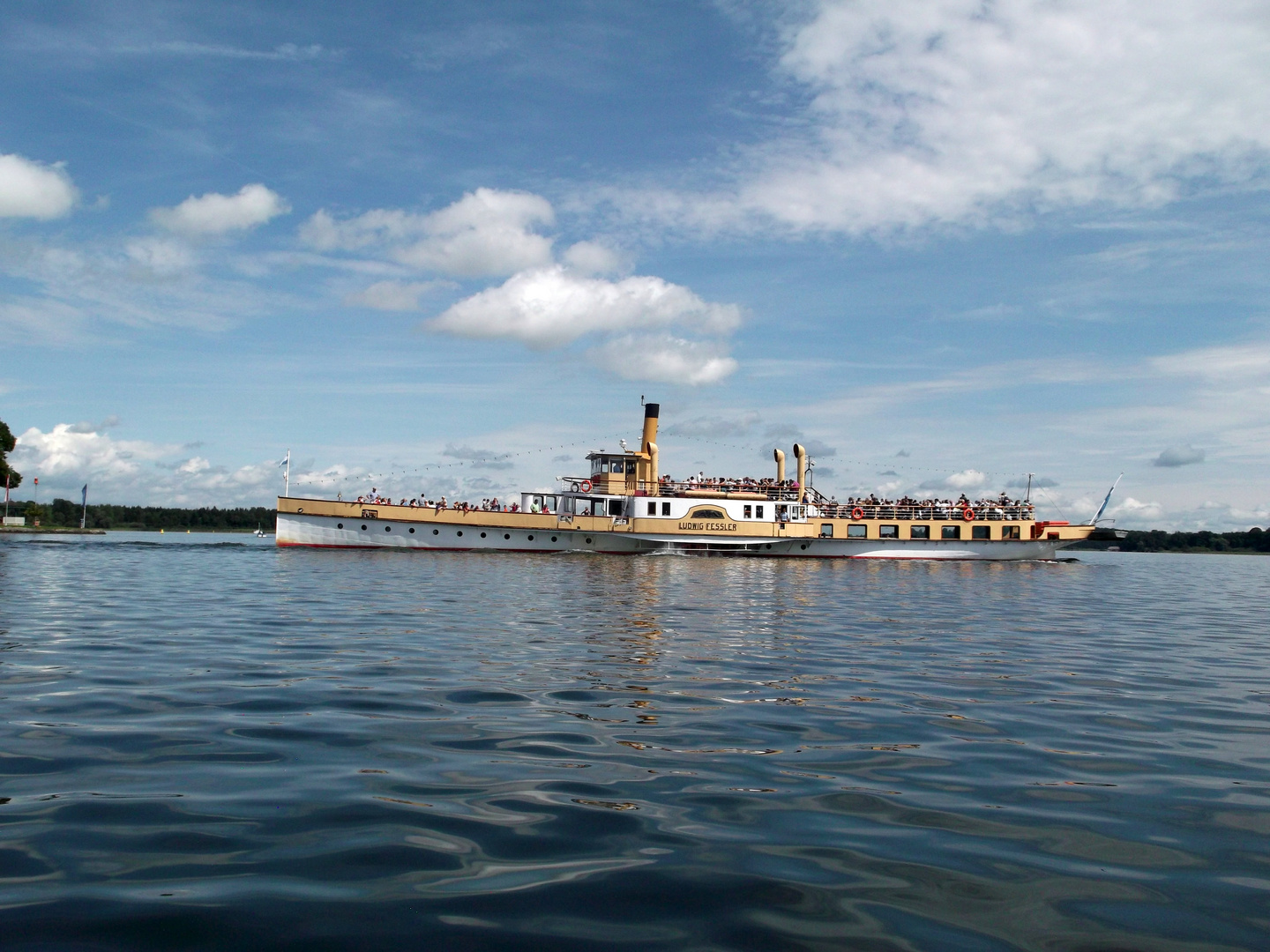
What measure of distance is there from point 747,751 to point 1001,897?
9.39ft

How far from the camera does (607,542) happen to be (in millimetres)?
52438

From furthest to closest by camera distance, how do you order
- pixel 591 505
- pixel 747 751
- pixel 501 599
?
pixel 591 505
pixel 501 599
pixel 747 751

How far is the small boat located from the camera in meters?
48.6

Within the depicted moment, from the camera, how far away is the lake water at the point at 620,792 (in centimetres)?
407

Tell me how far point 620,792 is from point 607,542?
46.6m

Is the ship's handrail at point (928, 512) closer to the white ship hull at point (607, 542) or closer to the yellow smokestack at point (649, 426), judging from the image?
the white ship hull at point (607, 542)

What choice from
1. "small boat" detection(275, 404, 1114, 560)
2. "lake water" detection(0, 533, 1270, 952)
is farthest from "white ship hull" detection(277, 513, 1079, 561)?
"lake water" detection(0, 533, 1270, 952)

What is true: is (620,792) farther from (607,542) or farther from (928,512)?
(928,512)

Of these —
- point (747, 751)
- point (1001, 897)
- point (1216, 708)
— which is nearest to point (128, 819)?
point (747, 751)

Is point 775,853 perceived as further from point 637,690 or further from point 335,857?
point 637,690

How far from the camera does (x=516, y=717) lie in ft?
26.7

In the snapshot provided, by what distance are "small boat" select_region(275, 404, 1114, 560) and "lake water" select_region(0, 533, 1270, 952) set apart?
1358 inches

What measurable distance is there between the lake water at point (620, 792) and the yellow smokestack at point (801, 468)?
41.1m

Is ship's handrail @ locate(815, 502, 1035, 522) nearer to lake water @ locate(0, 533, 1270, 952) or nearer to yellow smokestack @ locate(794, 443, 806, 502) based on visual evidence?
yellow smokestack @ locate(794, 443, 806, 502)
